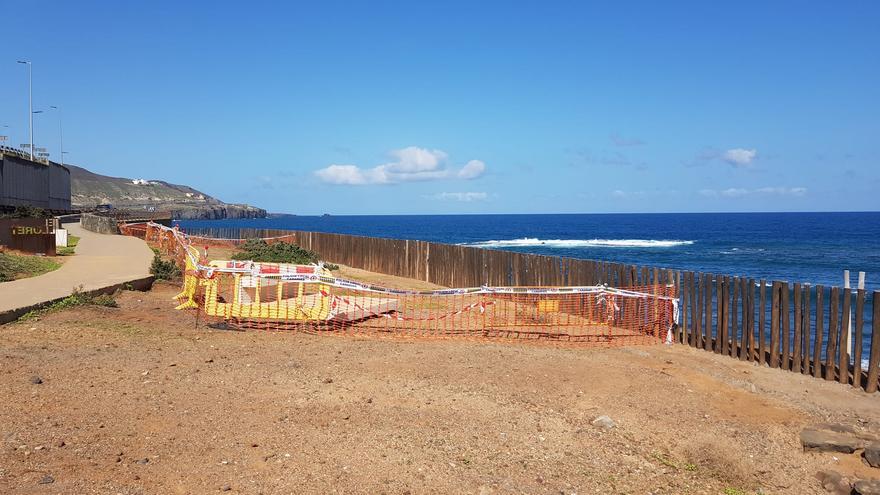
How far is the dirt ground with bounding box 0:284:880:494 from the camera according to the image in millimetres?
6094

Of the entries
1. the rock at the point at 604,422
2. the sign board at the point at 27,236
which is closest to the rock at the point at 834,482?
the rock at the point at 604,422

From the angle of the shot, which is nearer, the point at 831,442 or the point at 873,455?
the point at 873,455

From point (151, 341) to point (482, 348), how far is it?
17.1 ft

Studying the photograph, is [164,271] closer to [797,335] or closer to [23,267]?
[23,267]

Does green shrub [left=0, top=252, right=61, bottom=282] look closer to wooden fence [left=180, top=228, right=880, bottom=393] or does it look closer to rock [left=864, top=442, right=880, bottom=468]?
wooden fence [left=180, top=228, right=880, bottom=393]

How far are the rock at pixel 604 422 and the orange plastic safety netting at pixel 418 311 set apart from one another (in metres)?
5.20

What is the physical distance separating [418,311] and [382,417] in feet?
26.7

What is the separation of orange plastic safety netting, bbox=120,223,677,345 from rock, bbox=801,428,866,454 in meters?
5.49

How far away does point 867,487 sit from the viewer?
20.8 ft

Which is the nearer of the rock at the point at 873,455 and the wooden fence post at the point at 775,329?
the rock at the point at 873,455

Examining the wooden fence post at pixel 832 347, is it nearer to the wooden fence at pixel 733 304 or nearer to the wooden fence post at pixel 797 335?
the wooden fence at pixel 733 304

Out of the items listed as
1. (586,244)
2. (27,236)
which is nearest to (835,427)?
(27,236)

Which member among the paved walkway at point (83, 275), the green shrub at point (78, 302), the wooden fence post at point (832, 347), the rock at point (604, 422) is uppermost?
the paved walkway at point (83, 275)

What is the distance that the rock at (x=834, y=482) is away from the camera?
22.1 feet
